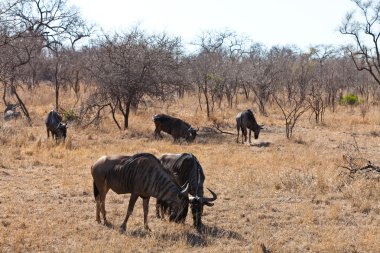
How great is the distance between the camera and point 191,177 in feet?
27.5

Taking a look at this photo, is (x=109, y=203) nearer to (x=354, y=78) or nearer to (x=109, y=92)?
(x=109, y=92)

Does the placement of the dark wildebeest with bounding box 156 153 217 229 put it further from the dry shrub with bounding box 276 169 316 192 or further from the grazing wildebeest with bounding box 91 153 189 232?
the dry shrub with bounding box 276 169 316 192

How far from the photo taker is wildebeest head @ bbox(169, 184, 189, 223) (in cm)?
737

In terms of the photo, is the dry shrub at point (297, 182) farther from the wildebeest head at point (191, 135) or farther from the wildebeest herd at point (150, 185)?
the wildebeest head at point (191, 135)

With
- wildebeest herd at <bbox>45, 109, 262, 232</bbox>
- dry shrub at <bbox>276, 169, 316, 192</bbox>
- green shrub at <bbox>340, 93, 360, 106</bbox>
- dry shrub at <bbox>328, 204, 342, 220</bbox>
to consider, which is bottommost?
dry shrub at <bbox>328, 204, 342, 220</bbox>

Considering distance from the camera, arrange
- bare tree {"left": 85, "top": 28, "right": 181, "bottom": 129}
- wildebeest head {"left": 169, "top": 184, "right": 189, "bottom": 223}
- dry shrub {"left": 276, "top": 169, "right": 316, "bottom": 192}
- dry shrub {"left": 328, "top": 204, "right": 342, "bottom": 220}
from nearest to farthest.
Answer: wildebeest head {"left": 169, "top": 184, "right": 189, "bottom": 223}
dry shrub {"left": 328, "top": 204, "right": 342, "bottom": 220}
dry shrub {"left": 276, "top": 169, "right": 316, "bottom": 192}
bare tree {"left": 85, "top": 28, "right": 181, "bottom": 129}

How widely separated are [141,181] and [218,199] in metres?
2.75

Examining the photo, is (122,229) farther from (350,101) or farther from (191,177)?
(350,101)

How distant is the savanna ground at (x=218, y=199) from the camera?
23.7 ft

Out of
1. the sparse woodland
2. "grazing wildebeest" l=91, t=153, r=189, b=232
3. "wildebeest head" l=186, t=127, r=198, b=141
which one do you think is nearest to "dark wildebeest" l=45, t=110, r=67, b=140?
the sparse woodland

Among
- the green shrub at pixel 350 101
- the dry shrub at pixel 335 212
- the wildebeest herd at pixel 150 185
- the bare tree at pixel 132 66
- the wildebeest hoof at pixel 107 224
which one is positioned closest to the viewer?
the wildebeest herd at pixel 150 185

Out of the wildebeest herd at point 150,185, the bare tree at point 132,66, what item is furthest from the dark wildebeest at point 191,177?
the bare tree at point 132,66

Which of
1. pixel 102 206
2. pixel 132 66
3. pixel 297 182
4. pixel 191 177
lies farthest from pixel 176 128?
pixel 102 206

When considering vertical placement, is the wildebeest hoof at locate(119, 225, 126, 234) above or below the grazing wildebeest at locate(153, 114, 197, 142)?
below
